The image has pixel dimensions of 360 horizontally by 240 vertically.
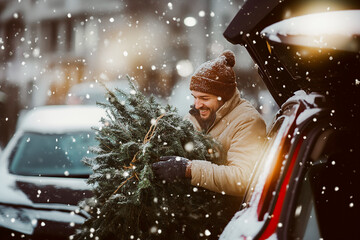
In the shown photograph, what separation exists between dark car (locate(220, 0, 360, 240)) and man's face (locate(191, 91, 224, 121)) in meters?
1.39

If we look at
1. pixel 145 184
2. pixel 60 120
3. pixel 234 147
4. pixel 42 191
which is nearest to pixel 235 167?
pixel 234 147

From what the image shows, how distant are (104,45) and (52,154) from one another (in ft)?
135

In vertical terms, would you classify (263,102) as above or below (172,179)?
below

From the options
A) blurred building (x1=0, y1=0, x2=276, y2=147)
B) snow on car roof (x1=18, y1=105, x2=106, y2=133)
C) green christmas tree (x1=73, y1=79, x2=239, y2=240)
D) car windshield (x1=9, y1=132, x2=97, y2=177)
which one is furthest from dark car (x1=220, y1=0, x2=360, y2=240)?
blurred building (x1=0, y1=0, x2=276, y2=147)

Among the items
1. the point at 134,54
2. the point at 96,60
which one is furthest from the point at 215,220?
the point at 96,60

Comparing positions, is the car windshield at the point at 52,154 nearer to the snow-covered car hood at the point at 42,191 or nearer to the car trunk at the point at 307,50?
the snow-covered car hood at the point at 42,191

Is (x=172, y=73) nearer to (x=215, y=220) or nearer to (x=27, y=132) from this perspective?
A: (x=27, y=132)

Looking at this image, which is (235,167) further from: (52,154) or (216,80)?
(52,154)

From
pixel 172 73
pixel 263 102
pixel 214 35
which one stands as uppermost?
pixel 214 35

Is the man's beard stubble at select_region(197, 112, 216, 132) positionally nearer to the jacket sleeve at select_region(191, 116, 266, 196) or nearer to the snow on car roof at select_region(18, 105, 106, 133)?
the jacket sleeve at select_region(191, 116, 266, 196)

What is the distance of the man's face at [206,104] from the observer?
3866 mm

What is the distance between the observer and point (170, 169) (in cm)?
301

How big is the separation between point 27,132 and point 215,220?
354 cm

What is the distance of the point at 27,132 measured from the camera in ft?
19.4
